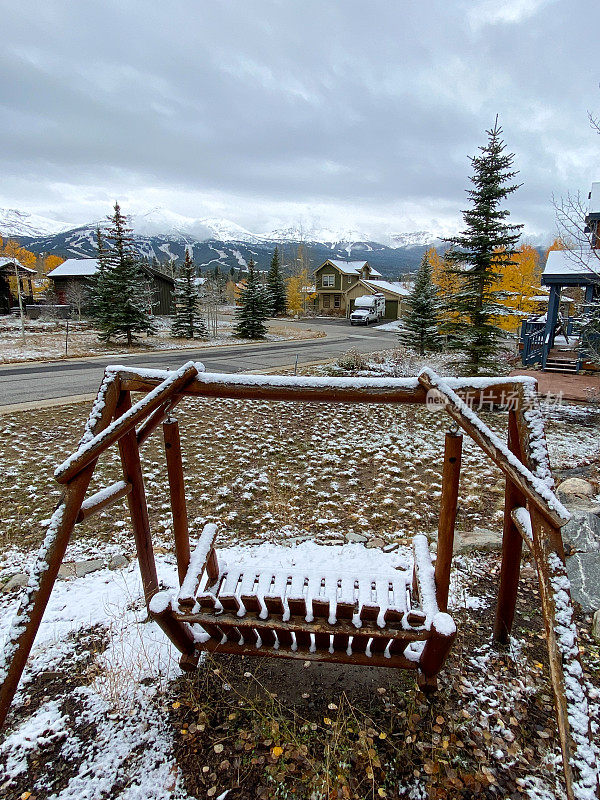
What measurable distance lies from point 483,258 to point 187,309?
21.2 meters

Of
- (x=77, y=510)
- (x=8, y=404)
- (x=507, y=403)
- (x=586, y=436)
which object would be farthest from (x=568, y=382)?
(x=8, y=404)

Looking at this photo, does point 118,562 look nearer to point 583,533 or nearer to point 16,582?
point 16,582

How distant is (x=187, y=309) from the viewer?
28.3 meters

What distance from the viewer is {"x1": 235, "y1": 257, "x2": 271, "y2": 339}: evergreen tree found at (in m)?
30.1

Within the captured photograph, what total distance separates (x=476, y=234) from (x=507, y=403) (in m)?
12.0

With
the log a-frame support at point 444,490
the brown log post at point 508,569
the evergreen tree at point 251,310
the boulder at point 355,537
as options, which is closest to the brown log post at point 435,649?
the log a-frame support at point 444,490

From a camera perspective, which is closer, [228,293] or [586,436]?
[586,436]

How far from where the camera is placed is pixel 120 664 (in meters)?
3.25

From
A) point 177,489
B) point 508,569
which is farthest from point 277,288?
point 508,569

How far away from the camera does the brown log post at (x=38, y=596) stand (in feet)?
7.38

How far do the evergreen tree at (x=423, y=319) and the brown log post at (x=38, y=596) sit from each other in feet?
70.4

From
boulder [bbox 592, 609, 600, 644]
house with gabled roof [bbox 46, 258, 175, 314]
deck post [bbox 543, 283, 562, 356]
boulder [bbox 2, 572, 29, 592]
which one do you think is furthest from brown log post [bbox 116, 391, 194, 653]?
house with gabled roof [bbox 46, 258, 175, 314]

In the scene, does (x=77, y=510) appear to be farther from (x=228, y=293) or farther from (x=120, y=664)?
(x=228, y=293)

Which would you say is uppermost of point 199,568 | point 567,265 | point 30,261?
point 30,261
